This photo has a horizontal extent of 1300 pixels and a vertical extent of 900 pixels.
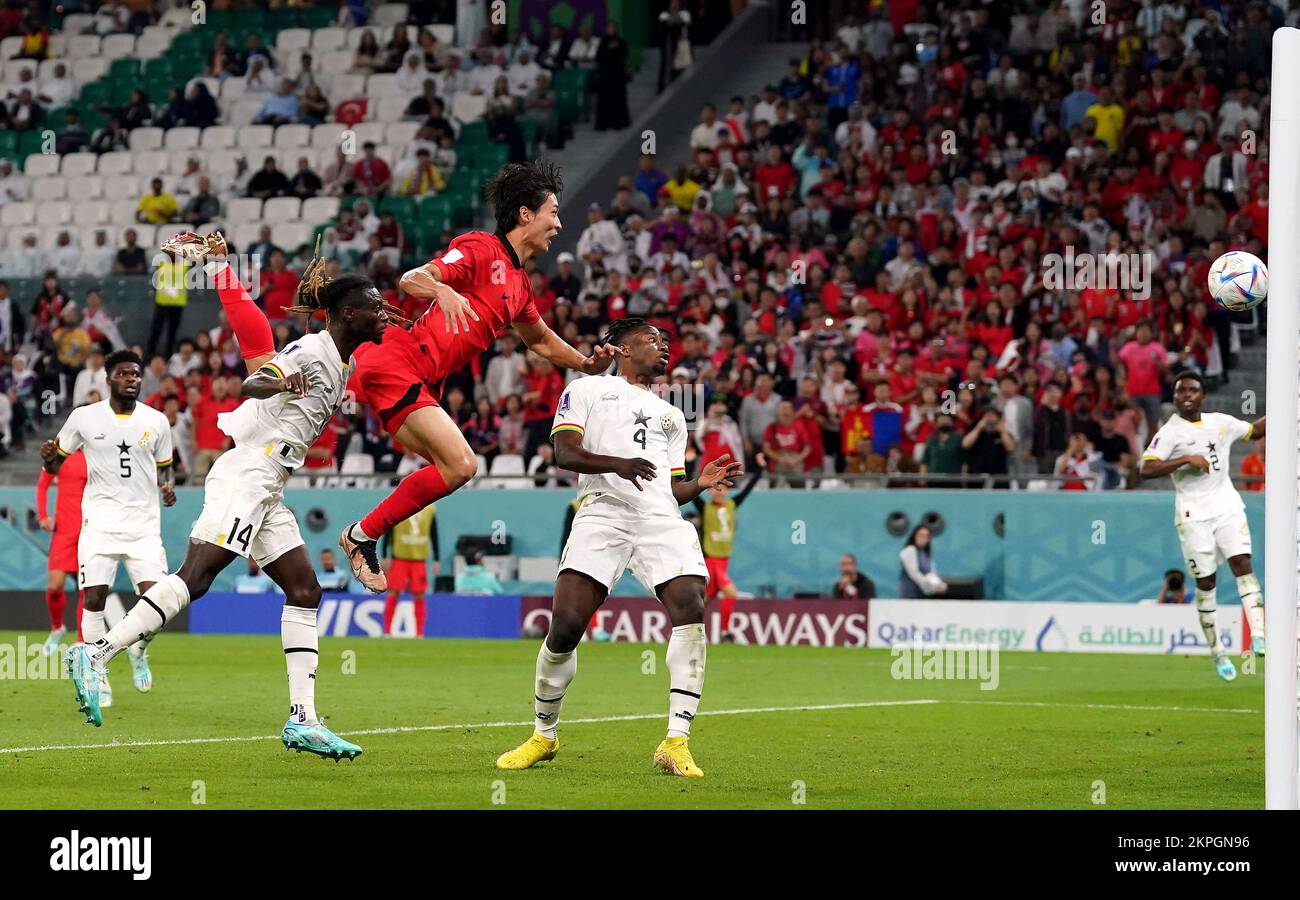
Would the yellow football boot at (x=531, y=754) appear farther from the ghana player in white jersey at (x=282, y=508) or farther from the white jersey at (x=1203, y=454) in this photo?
the white jersey at (x=1203, y=454)

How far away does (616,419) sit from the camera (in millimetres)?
11000

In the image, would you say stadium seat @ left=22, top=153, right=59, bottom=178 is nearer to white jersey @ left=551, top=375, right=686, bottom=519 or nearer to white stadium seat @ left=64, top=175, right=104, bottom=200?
white stadium seat @ left=64, top=175, right=104, bottom=200

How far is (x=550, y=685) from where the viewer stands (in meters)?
10.7

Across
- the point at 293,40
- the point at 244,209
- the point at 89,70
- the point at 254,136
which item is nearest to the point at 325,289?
the point at 244,209

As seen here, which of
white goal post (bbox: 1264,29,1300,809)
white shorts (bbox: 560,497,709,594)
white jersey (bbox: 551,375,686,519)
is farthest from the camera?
white jersey (bbox: 551,375,686,519)

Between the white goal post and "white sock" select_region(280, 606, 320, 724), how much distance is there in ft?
17.4

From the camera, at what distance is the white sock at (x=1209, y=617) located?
17.5 m

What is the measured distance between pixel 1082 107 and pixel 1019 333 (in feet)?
15.6

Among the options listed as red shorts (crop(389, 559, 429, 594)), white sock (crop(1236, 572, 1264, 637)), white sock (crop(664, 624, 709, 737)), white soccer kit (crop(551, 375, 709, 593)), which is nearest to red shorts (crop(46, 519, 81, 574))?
red shorts (crop(389, 559, 429, 594))

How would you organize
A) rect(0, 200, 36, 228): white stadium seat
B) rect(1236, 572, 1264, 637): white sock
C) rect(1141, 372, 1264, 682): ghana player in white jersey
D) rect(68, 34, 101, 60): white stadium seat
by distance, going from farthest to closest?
rect(68, 34, 101, 60): white stadium seat → rect(0, 200, 36, 228): white stadium seat → rect(1141, 372, 1264, 682): ghana player in white jersey → rect(1236, 572, 1264, 637): white sock

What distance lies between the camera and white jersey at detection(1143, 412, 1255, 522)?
17938mm

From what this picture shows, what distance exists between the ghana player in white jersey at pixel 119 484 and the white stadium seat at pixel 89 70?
21.6 meters

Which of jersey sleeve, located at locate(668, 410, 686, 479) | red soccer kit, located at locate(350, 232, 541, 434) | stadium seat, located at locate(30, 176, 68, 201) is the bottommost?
jersey sleeve, located at locate(668, 410, 686, 479)

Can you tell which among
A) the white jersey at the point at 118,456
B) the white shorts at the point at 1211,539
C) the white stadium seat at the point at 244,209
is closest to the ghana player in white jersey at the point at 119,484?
the white jersey at the point at 118,456
